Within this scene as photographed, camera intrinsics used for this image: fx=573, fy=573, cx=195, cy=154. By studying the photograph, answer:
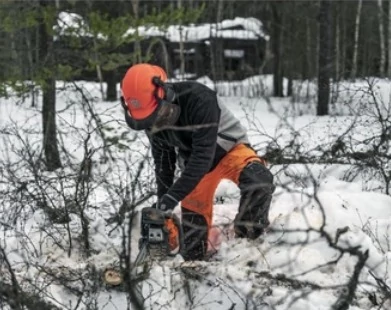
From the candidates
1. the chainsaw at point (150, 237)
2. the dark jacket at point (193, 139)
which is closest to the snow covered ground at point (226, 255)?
the chainsaw at point (150, 237)

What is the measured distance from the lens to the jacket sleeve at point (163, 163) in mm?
4043

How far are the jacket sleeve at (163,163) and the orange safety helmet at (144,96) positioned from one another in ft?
2.01

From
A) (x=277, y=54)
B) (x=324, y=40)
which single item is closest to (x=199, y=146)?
(x=324, y=40)

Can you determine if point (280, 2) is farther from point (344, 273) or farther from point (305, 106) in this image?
point (344, 273)

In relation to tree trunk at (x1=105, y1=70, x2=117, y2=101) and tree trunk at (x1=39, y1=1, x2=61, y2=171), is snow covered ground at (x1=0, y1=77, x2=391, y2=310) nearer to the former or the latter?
tree trunk at (x1=39, y1=1, x2=61, y2=171)

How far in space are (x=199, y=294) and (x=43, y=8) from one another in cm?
518

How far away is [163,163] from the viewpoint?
4.11 metres

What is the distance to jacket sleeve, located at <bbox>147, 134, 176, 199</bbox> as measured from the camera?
404 cm

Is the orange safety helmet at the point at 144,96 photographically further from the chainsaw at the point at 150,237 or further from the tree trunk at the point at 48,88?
the tree trunk at the point at 48,88

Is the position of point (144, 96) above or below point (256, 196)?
above

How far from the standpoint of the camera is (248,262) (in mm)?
3494

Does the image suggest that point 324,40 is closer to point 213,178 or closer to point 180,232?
point 213,178

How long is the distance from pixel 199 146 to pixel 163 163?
0.64 m

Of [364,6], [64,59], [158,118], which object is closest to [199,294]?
[158,118]
